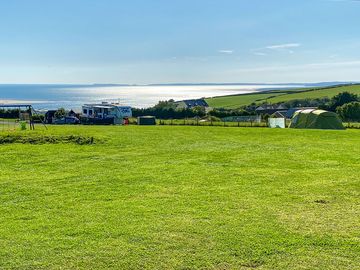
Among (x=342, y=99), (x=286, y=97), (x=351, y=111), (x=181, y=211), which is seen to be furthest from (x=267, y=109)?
(x=181, y=211)

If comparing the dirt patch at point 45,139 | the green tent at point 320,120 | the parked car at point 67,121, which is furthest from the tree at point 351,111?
the dirt patch at point 45,139

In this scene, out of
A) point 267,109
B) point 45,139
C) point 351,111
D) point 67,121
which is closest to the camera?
point 45,139

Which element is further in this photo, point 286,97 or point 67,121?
point 286,97

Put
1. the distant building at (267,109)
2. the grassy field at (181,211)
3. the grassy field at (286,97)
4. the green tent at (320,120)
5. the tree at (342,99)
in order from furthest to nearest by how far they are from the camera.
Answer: the grassy field at (286,97) < the tree at (342,99) < the distant building at (267,109) < the green tent at (320,120) < the grassy field at (181,211)

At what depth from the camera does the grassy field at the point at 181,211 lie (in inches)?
180

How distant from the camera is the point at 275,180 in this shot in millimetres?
8500

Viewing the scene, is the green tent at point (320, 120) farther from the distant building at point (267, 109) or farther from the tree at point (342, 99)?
the tree at point (342, 99)

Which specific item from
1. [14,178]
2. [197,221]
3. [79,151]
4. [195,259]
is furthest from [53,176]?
[195,259]

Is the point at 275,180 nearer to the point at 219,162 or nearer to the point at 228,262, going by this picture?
the point at 219,162

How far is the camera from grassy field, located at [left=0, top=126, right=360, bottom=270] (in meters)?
4.57

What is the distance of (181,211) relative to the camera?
248 inches

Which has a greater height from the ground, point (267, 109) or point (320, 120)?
point (267, 109)

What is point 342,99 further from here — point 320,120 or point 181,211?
point 181,211

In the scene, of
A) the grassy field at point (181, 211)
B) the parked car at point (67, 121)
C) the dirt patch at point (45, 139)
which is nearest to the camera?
the grassy field at point (181, 211)
